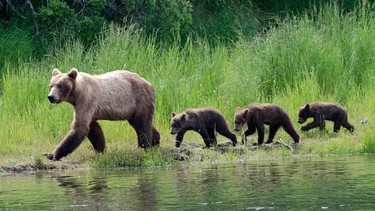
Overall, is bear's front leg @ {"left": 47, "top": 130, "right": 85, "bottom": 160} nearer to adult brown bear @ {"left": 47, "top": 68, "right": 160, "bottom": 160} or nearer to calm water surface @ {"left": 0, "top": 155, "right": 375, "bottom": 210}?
adult brown bear @ {"left": 47, "top": 68, "right": 160, "bottom": 160}

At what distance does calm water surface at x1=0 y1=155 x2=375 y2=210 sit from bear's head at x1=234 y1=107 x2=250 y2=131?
1.76 meters

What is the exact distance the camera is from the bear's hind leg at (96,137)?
13930 mm

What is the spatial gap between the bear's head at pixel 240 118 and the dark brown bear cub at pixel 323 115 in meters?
1.13

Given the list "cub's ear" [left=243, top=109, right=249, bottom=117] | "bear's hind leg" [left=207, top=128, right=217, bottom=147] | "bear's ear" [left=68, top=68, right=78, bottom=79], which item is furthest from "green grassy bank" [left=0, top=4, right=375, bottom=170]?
"bear's ear" [left=68, top=68, right=78, bottom=79]

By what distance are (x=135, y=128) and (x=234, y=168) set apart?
2.18 meters

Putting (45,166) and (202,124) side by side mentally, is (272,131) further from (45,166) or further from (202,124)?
(45,166)

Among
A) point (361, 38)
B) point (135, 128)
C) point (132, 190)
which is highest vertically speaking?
point (361, 38)

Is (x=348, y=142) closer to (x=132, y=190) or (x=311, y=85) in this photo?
(x=311, y=85)

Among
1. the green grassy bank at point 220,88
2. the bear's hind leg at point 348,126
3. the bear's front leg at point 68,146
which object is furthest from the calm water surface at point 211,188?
the bear's hind leg at point 348,126

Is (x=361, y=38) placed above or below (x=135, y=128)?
above

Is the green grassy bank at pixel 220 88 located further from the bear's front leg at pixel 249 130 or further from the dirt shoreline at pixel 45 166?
the bear's front leg at pixel 249 130

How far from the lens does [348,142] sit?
47.5ft

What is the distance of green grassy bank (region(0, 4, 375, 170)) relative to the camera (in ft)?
46.6

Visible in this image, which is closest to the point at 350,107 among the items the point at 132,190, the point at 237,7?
the point at 132,190
